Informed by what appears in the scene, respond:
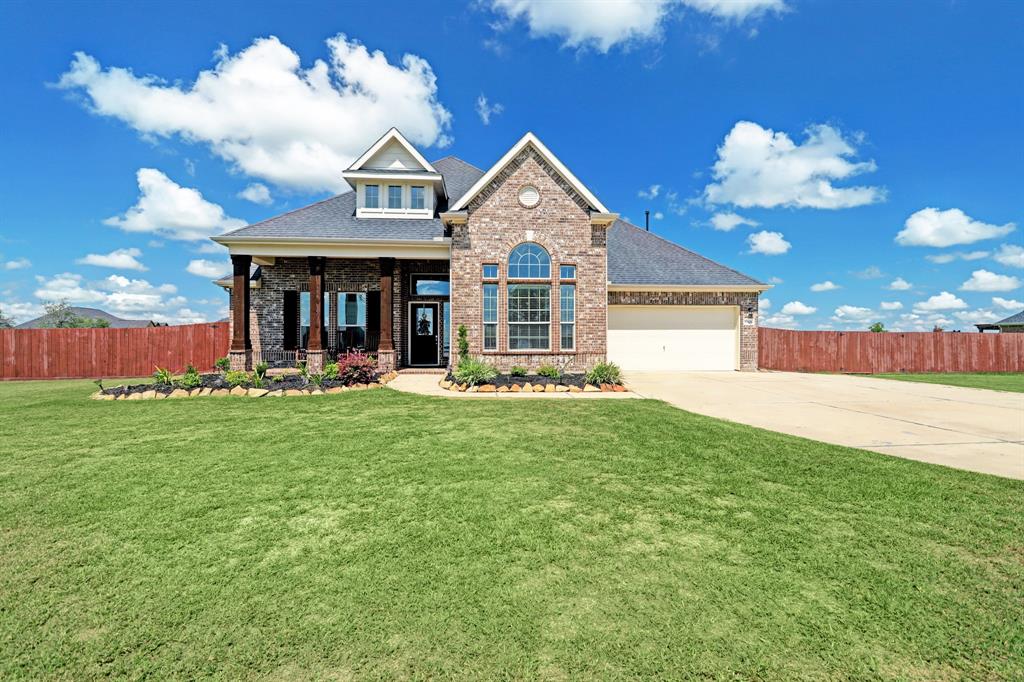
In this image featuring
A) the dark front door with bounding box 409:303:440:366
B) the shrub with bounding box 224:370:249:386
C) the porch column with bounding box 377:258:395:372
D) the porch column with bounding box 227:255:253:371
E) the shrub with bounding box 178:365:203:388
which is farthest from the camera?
the dark front door with bounding box 409:303:440:366

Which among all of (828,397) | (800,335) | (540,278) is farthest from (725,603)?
(800,335)

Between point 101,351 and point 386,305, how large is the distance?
442 inches

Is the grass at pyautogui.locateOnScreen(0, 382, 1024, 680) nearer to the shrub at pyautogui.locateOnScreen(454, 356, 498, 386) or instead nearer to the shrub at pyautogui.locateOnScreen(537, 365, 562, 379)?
the shrub at pyautogui.locateOnScreen(454, 356, 498, 386)

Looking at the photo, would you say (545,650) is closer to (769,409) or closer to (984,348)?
(769,409)

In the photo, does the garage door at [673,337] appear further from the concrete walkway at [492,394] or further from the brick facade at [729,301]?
the concrete walkway at [492,394]

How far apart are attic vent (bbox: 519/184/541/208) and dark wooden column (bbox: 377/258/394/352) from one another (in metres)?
4.76

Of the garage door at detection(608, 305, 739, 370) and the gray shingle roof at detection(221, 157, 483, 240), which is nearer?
the gray shingle roof at detection(221, 157, 483, 240)

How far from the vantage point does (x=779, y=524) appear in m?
3.63

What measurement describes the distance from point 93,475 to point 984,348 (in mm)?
30726

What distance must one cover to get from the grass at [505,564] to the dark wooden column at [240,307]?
830cm

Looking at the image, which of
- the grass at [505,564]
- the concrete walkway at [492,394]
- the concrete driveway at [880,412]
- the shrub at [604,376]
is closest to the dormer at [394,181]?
the concrete walkway at [492,394]

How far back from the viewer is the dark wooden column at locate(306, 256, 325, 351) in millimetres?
13947

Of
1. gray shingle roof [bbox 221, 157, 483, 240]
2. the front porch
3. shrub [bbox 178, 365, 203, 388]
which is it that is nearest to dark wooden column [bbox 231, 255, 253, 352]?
gray shingle roof [bbox 221, 157, 483, 240]

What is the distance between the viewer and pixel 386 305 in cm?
1428
